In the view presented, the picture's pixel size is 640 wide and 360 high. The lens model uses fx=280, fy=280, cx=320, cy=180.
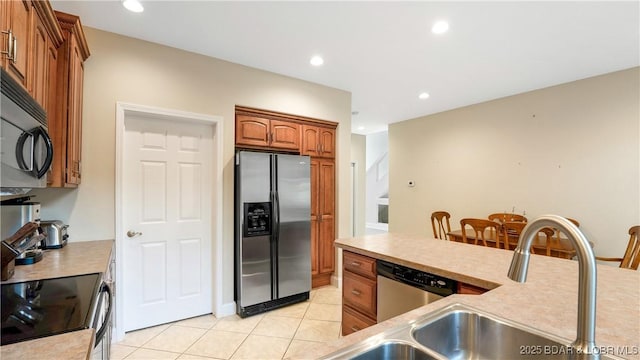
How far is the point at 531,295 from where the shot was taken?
1227mm

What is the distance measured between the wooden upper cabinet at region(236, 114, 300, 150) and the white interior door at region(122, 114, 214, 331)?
0.34 meters

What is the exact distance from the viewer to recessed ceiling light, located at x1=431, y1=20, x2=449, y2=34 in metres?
2.34

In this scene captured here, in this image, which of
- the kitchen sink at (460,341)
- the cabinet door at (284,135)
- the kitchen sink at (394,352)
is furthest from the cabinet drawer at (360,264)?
the cabinet door at (284,135)

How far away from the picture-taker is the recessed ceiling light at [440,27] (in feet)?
7.66

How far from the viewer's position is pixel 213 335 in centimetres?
258

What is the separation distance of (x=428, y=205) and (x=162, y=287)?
4.36m

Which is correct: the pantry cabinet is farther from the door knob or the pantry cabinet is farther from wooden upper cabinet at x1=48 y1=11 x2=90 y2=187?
wooden upper cabinet at x1=48 y1=11 x2=90 y2=187

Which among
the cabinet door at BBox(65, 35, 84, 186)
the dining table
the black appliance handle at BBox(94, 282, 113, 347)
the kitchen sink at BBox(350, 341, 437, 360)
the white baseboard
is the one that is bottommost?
the white baseboard

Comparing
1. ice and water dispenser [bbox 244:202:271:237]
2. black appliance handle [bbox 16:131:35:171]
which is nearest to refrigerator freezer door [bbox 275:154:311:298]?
ice and water dispenser [bbox 244:202:271:237]

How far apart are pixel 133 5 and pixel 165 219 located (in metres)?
1.86

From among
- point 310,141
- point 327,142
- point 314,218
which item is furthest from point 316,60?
point 314,218

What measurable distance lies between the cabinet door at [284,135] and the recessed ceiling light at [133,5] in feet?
5.22

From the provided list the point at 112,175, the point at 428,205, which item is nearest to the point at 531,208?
the point at 428,205

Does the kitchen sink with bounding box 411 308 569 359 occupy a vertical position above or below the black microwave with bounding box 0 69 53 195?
below
